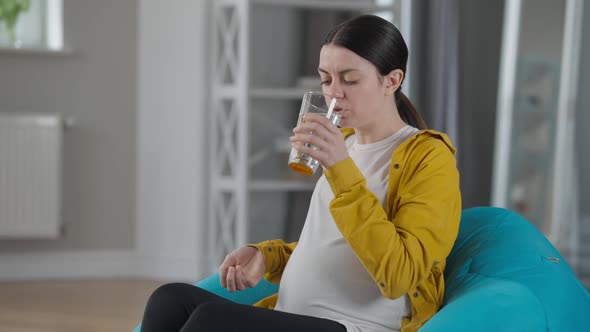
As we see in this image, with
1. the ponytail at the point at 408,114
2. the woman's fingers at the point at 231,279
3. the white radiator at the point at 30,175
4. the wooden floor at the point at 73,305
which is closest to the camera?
the woman's fingers at the point at 231,279

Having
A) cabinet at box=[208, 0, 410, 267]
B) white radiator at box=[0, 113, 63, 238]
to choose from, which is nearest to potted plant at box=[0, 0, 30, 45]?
white radiator at box=[0, 113, 63, 238]

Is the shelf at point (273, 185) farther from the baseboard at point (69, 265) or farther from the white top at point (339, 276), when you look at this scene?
the white top at point (339, 276)

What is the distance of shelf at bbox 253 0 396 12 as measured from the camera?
3.72m

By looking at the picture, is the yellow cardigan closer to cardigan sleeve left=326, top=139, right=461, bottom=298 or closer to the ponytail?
cardigan sleeve left=326, top=139, right=461, bottom=298

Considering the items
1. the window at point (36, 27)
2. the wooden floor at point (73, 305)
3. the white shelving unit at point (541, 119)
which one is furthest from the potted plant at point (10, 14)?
the white shelving unit at point (541, 119)

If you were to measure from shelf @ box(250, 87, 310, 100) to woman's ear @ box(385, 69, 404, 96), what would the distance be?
215 centimetres

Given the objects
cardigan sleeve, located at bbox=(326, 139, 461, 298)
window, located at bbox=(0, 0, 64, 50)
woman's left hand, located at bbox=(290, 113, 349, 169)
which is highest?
window, located at bbox=(0, 0, 64, 50)

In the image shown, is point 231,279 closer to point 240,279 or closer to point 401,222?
point 240,279

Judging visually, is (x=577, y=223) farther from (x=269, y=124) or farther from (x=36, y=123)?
(x=36, y=123)

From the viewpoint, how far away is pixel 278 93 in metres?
3.76

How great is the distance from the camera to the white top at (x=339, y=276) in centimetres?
149

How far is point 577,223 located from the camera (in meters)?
3.26

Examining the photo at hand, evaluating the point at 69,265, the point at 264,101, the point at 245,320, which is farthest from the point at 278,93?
the point at 245,320

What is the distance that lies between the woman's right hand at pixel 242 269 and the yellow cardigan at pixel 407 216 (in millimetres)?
309
